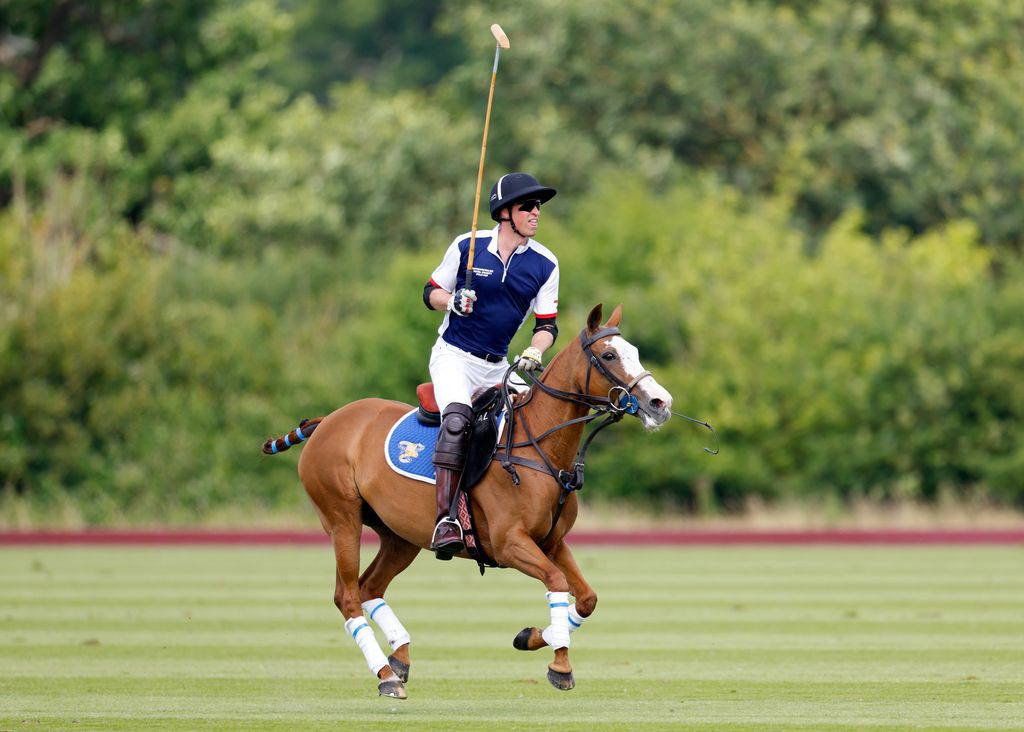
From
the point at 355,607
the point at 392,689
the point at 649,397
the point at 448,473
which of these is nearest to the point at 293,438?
the point at 355,607

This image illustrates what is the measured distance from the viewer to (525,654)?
1118 centimetres

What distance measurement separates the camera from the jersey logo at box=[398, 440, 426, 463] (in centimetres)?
869

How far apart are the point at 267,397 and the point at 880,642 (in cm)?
1544

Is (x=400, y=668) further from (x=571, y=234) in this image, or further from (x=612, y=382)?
(x=571, y=234)

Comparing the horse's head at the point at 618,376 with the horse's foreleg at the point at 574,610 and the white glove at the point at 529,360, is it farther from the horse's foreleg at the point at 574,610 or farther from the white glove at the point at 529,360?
the horse's foreleg at the point at 574,610

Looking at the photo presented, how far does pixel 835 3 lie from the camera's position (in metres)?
33.7

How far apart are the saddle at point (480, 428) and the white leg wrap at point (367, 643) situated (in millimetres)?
865

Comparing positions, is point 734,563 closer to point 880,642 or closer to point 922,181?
point 880,642

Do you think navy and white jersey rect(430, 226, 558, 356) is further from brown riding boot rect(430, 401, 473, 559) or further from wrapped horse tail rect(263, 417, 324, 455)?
wrapped horse tail rect(263, 417, 324, 455)

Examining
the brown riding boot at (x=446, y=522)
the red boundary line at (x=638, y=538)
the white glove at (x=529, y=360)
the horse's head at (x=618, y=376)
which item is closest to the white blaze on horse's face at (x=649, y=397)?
the horse's head at (x=618, y=376)

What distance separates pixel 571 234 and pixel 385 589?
19.4 meters

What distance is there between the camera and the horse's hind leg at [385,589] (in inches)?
339

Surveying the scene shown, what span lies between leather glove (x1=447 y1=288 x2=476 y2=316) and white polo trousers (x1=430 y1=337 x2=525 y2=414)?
31cm

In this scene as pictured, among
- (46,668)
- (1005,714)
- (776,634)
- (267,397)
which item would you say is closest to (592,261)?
(267,397)
